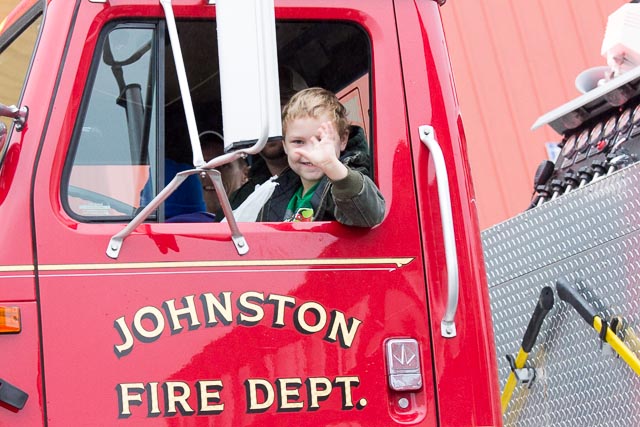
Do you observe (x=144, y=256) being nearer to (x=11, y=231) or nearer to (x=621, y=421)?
(x=11, y=231)

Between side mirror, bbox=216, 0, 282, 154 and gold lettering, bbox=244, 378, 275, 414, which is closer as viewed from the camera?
side mirror, bbox=216, 0, 282, 154

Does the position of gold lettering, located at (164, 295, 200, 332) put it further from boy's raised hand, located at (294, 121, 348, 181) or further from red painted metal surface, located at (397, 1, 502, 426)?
red painted metal surface, located at (397, 1, 502, 426)

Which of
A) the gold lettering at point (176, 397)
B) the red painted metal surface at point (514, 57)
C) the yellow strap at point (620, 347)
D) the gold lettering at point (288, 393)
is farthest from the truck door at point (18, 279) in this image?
the red painted metal surface at point (514, 57)

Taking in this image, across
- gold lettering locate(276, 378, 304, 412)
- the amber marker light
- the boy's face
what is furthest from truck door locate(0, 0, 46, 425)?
the boy's face

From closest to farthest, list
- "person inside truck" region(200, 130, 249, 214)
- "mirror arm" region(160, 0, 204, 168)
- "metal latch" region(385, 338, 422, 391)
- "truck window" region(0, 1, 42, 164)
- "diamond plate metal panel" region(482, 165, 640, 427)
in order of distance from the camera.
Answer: "mirror arm" region(160, 0, 204, 168)
"metal latch" region(385, 338, 422, 391)
"truck window" region(0, 1, 42, 164)
"person inside truck" region(200, 130, 249, 214)
"diamond plate metal panel" region(482, 165, 640, 427)

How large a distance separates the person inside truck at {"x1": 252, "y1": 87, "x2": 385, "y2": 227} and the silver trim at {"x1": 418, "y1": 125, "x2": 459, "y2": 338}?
17 centimetres

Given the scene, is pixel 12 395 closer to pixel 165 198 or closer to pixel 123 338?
pixel 123 338

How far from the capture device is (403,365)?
2.67 meters

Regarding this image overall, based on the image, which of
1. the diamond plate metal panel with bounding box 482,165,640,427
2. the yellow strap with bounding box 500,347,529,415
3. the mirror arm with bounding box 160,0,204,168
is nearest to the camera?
the mirror arm with bounding box 160,0,204,168

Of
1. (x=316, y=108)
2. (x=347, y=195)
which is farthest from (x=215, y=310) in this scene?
(x=316, y=108)

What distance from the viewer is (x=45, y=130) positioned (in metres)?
2.64

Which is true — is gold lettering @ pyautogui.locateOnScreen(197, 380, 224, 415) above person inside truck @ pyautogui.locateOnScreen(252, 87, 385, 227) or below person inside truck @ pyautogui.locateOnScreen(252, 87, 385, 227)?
below

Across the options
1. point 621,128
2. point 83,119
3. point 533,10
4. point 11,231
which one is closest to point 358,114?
point 83,119

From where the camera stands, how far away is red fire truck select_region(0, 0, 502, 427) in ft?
8.18
